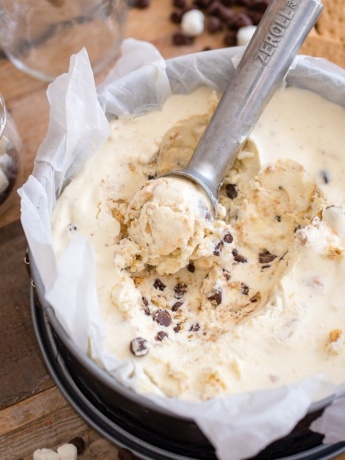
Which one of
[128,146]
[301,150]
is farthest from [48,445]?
[301,150]

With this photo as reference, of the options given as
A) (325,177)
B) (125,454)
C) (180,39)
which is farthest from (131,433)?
(180,39)

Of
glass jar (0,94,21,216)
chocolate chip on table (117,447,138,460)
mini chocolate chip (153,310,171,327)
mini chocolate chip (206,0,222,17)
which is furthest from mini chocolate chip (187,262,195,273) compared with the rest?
mini chocolate chip (206,0,222,17)

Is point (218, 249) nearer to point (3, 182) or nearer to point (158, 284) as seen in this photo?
point (158, 284)

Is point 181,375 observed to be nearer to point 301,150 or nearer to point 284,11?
point 301,150

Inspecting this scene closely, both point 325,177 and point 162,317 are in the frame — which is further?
point 325,177

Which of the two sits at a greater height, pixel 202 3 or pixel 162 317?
pixel 202 3

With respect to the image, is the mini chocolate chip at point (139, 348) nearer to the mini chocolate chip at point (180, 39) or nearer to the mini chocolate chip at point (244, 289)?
the mini chocolate chip at point (244, 289)

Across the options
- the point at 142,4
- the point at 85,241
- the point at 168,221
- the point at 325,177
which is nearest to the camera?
the point at 85,241
